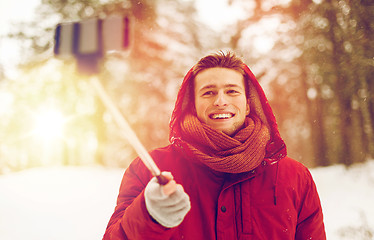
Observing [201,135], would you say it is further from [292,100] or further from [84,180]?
[292,100]

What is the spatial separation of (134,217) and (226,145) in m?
0.76

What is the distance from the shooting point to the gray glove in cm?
116

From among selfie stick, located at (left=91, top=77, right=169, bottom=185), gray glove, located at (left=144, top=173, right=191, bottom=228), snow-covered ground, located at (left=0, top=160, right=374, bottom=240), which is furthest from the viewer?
snow-covered ground, located at (left=0, top=160, right=374, bottom=240)

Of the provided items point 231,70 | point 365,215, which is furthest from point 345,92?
point 231,70

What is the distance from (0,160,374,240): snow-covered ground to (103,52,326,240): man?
9.88 feet

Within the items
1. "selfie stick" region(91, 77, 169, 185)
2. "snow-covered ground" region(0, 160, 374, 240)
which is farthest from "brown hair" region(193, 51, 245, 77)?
"snow-covered ground" region(0, 160, 374, 240)

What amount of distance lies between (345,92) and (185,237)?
8.50 meters

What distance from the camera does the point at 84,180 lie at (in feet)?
26.4

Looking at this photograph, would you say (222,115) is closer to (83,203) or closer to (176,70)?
(83,203)

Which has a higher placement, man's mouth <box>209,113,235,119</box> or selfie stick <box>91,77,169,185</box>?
man's mouth <box>209,113,235,119</box>

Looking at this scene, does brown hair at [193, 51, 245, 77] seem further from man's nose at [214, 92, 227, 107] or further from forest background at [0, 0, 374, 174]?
forest background at [0, 0, 374, 174]

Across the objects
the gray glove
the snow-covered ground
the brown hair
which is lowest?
the snow-covered ground

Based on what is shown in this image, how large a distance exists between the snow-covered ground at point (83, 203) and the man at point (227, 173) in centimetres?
301

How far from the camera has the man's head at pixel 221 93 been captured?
1.88m
